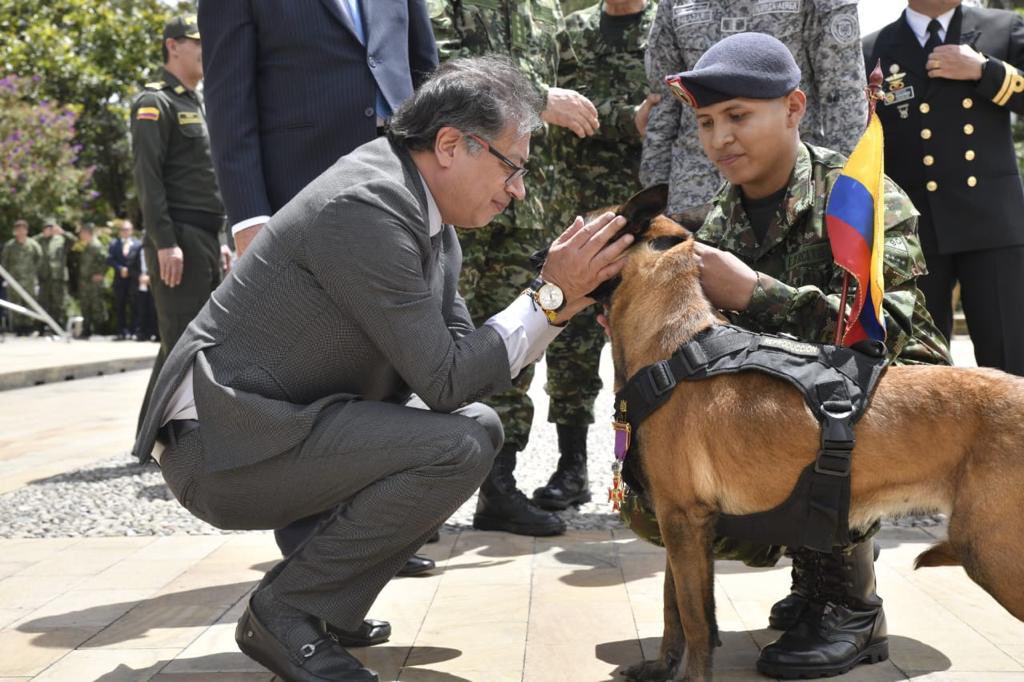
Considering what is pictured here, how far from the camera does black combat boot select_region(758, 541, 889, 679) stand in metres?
2.84

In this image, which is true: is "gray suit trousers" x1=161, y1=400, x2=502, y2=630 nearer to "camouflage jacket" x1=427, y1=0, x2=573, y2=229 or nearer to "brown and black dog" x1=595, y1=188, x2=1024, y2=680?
"brown and black dog" x1=595, y1=188, x2=1024, y2=680

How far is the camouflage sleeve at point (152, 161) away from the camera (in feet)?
20.3

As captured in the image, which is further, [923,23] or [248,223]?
[923,23]

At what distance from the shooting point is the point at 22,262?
24.3 m

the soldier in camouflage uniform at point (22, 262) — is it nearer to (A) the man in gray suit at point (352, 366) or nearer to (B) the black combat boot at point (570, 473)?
(B) the black combat boot at point (570, 473)

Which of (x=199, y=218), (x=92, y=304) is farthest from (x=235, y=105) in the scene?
(x=92, y=304)

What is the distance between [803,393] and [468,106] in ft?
3.60

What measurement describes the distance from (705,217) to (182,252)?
384 centimetres

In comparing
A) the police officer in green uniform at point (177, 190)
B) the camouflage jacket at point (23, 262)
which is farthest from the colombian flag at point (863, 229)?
the camouflage jacket at point (23, 262)

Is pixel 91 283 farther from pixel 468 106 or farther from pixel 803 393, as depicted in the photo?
pixel 803 393

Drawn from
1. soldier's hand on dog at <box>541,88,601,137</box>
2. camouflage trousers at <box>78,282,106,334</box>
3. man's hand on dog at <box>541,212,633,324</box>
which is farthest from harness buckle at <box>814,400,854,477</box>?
camouflage trousers at <box>78,282,106,334</box>

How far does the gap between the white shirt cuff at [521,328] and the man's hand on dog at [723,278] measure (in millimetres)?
430

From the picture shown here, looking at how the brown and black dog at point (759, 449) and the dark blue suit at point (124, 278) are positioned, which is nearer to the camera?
the brown and black dog at point (759, 449)

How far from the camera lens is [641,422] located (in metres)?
2.65
